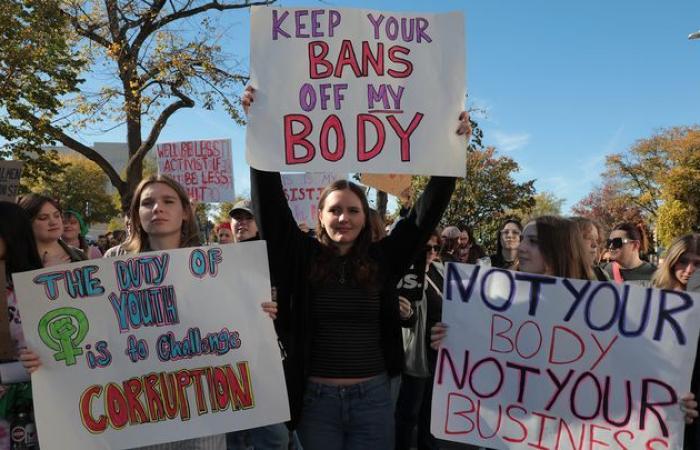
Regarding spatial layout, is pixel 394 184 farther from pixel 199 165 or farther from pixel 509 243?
pixel 199 165

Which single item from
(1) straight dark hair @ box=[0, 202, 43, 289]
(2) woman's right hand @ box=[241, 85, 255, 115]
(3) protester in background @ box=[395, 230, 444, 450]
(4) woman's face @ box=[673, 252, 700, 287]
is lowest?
(3) protester in background @ box=[395, 230, 444, 450]

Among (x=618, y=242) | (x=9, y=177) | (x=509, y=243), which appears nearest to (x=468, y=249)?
(x=509, y=243)

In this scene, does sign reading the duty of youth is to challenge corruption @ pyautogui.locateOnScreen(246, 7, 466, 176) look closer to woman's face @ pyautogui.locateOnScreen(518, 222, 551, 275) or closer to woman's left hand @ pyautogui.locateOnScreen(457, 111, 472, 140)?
woman's left hand @ pyautogui.locateOnScreen(457, 111, 472, 140)

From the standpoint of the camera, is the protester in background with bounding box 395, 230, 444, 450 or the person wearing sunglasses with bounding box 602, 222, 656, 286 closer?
the protester in background with bounding box 395, 230, 444, 450

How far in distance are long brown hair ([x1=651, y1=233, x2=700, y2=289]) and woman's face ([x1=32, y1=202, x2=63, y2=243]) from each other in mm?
3688

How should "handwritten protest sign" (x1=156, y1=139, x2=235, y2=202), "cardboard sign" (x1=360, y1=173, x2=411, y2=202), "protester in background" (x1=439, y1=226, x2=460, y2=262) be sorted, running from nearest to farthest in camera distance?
"cardboard sign" (x1=360, y1=173, x2=411, y2=202) < "protester in background" (x1=439, y1=226, x2=460, y2=262) < "handwritten protest sign" (x1=156, y1=139, x2=235, y2=202)

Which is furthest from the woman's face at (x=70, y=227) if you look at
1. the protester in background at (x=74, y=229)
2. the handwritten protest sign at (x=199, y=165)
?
the handwritten protest sign at (x=199, y=165)

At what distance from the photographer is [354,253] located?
244 cm

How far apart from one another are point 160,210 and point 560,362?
1.82 metres

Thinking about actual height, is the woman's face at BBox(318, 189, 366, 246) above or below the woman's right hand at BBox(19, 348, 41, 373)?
above

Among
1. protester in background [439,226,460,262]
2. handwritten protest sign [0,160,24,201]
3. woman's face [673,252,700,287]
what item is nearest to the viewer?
woman's face [673,252,700,287]

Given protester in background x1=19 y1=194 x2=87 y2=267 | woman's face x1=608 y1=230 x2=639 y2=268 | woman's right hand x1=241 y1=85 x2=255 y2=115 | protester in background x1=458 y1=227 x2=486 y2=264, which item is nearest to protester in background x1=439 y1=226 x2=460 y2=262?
protester in background x1=458 y1=227 x2=486 y2=264

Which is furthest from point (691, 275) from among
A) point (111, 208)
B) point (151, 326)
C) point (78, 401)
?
point (111, 208)

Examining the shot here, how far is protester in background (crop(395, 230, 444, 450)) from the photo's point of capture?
4.09 metres
